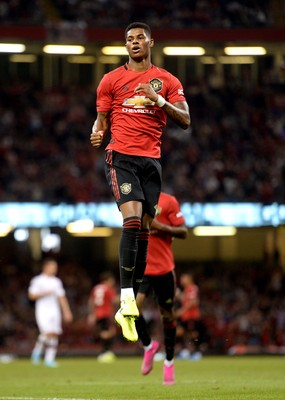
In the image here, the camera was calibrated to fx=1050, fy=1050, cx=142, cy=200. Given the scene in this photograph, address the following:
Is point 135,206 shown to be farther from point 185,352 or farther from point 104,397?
point 185,352

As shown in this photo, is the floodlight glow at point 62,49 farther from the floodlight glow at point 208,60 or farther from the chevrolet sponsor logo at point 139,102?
the chevrolet sponsor logo at point 139,102

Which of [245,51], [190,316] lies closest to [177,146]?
[245,51]

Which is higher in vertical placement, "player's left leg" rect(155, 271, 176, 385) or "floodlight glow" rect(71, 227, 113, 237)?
"player's left leg" rect(155, 271, 176, 385)

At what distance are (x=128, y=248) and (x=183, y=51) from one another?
27109mm

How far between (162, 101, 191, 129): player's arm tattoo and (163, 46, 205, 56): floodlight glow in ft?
85.6

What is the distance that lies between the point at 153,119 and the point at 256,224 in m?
21.9

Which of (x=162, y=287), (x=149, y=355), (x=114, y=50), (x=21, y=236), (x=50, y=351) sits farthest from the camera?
(x=114, y=50)

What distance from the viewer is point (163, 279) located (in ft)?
41.5

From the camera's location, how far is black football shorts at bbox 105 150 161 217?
9555 millimetres

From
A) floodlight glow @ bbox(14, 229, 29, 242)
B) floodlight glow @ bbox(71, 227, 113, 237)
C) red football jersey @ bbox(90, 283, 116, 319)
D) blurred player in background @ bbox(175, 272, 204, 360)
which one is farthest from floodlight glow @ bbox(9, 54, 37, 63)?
blurred player in background @ bbox(175, 272, 204, 360)

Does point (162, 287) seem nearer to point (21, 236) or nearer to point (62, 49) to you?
point (21, 236)

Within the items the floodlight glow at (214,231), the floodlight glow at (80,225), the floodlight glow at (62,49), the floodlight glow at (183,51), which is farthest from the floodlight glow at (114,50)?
the floodlight glow at (80,225)

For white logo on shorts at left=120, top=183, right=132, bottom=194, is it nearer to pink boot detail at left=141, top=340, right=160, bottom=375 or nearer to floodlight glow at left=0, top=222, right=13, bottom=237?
pink boot detail at left=141, top=340, right=160, bottom=375

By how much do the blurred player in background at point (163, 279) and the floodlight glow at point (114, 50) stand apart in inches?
900
